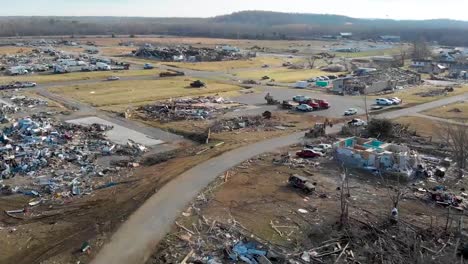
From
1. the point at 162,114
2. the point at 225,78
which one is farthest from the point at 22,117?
the point at 225,78

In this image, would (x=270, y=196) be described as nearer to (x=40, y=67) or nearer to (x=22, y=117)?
(x=22, y=117)

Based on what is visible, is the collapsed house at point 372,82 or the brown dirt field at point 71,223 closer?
the brown dirt field at point 71,223

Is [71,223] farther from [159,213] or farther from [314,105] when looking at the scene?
[314,105]

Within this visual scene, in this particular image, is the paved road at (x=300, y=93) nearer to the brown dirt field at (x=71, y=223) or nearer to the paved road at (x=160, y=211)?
the paved road at (x=160, y=211)

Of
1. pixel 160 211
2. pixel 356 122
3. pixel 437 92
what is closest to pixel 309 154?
pixel 356 122

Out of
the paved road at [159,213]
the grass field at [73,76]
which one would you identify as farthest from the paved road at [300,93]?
the grass field at [73,76]

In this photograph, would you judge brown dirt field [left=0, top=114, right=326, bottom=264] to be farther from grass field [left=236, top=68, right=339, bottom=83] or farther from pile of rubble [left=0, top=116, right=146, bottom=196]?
grass field [left=236, top=68, right=339, bottom=83]
